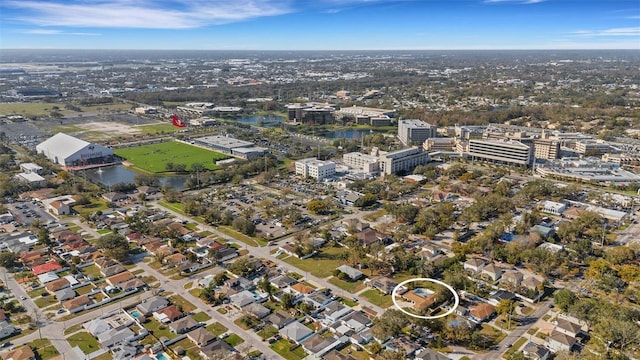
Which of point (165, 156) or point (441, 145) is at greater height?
point (441, 145)

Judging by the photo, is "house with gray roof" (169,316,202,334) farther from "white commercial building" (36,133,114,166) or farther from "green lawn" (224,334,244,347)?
"white commercial building" (36,133,114,166)

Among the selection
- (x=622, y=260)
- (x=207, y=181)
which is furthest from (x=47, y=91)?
(x=622, y=260)

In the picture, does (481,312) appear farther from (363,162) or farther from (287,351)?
(363,162)

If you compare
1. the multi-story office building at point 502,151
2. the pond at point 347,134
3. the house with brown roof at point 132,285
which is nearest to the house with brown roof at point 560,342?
the house with brown roof at point 132,285

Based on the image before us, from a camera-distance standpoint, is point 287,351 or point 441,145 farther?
point 441,145

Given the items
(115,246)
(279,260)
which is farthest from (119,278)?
(279,260)

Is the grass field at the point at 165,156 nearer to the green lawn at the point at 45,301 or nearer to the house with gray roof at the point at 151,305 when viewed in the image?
the green lawn at the point at 45,301

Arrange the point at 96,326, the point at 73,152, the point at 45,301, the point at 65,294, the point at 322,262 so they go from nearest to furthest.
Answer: the point at 96,326 → the point at 45,301 → the point at 65,294 → the point at 322,262 → the point at 73,152
